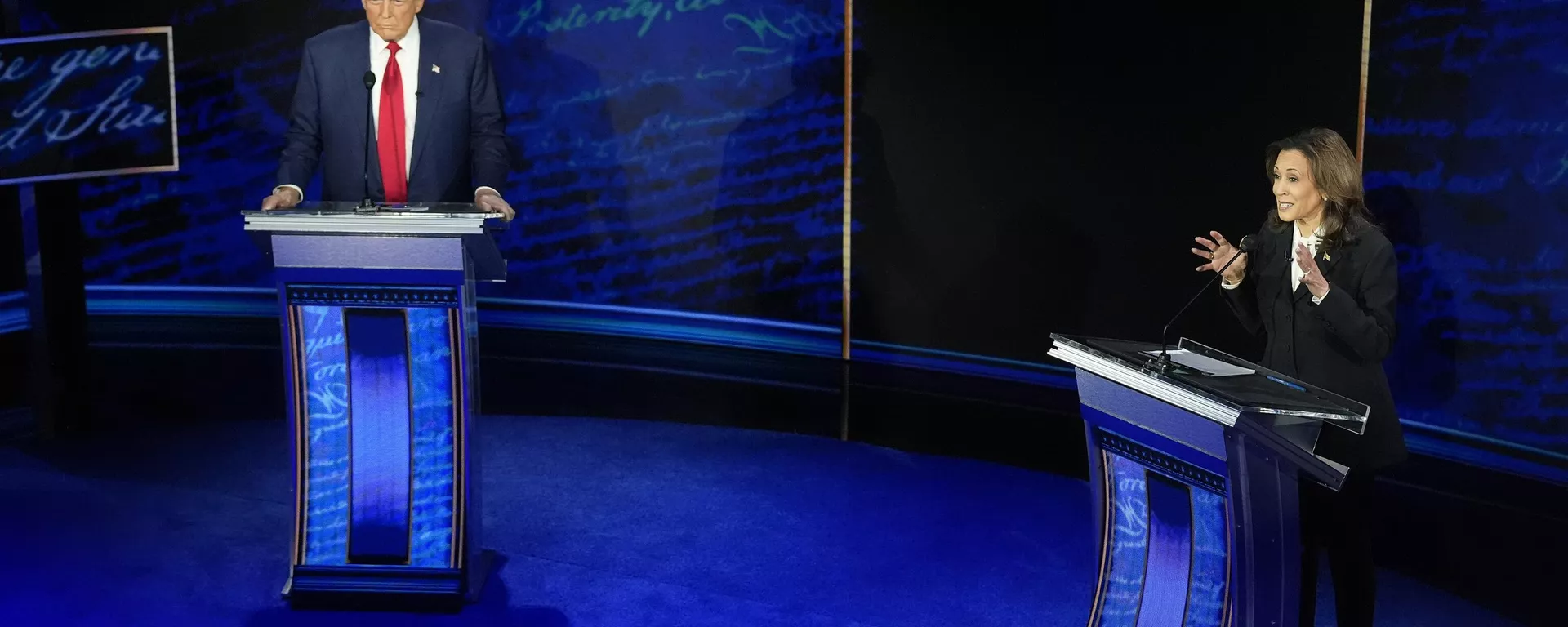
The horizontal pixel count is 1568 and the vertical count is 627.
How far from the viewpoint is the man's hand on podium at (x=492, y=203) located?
10.6ft

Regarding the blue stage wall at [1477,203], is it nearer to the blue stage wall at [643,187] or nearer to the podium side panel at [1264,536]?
the blue stage wall at [643,187]

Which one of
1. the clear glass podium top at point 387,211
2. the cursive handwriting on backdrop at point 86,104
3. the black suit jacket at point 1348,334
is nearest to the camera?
the black suit jacket at point 1348,334

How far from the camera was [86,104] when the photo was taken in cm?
505

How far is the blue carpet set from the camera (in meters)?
3.53

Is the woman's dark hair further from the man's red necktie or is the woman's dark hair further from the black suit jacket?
the man's red necktie

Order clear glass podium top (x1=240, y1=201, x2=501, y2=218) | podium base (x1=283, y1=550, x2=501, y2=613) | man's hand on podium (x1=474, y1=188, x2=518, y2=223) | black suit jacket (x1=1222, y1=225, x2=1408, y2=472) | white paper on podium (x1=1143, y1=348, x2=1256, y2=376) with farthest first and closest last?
podium base (x1=283, y1=550, x2=501, y2=613) < man's hand on podium (x1=474, y1=188, x2=518, y2=223) < clear glass podium top (x1=240, y1=201, x2=501, y2=218) < black suit jacket (x1=1222, y1=225, x2=1408, y2=472) < white paper on podium (x1=1143, y1=348, x2=1256, y2=376)

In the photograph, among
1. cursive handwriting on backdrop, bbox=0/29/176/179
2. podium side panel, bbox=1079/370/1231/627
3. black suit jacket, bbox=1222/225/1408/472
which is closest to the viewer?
podium side panel, bbox=1079/370/1231/627

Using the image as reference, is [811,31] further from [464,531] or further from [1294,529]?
[1294,529]

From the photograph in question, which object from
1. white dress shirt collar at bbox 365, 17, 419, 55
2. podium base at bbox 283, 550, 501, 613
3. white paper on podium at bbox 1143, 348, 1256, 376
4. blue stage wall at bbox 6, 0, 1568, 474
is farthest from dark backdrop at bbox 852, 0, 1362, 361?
podium base at bbox 283, 550, 501, 613

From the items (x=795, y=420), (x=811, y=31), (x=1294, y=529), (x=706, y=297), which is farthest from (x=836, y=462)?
(x=1294, y=529)

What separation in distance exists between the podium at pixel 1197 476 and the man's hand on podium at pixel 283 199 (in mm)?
1923

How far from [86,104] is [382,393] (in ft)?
8.34

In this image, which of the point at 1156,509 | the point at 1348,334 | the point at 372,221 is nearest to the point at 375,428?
the point at 372,221

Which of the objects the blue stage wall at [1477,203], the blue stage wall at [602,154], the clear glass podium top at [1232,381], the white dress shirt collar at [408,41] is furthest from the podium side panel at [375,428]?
the blue stage wall at [1477,203]
